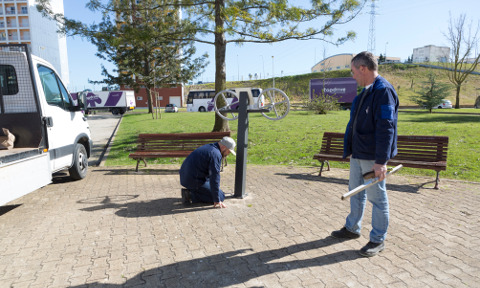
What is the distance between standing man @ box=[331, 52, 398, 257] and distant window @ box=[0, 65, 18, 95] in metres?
5.21

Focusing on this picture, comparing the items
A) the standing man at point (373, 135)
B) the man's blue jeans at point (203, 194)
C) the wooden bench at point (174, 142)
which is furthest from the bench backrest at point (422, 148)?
the wooden bench at point (174, 142)

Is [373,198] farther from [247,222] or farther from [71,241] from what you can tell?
[71,241]

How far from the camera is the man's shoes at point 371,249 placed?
325 cm

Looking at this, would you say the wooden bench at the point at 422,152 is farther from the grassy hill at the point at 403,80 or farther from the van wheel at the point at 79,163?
the grassy hill at the point at 403,80

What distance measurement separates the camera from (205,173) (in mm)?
4625

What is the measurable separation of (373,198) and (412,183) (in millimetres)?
3278

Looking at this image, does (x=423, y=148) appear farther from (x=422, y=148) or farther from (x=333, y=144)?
(x=333, y=144)

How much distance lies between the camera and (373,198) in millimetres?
3238

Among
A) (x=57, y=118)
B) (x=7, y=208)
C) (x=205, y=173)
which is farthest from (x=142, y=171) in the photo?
(x=205, y=173)

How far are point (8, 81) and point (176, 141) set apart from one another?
3.29 metres

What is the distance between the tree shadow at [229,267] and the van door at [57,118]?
326 cm

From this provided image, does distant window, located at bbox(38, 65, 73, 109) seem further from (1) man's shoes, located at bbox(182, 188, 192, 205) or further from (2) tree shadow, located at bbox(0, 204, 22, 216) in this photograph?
(1) man's shoes, located at bbox(182, 188, 192, 205)

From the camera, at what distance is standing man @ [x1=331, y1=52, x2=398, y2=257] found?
2953 mm

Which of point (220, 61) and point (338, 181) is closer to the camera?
point (338, 181)
